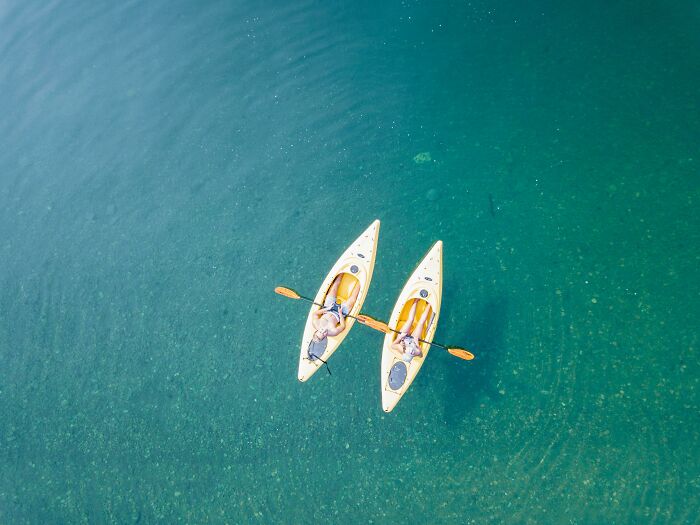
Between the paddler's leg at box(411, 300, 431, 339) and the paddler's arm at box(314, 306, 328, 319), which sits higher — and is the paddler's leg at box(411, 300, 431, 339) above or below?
below

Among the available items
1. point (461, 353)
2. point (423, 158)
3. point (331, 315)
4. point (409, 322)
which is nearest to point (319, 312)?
point (331, 315)

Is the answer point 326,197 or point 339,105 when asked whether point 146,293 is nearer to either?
point 326,197

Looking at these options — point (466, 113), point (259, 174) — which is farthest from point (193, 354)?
point (466, 113)

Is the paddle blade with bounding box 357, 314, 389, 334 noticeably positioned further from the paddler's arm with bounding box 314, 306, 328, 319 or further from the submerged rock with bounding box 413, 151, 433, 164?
the submerged rock with bounding box 413, 151, 433, 164

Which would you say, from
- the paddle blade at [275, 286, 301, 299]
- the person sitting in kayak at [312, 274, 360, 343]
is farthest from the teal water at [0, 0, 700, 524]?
the person sitting in kayak at [312, 274, 360, 343]

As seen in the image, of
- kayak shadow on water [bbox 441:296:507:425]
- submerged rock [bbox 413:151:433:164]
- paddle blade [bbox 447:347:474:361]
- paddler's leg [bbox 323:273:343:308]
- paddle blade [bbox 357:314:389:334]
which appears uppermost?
submerged rock [bbox 413:151:433:164]

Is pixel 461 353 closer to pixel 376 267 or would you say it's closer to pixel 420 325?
pixel 420 325

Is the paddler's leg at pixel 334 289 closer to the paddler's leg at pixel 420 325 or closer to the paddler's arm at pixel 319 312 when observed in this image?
the paddler's arm at pixel 319 312
